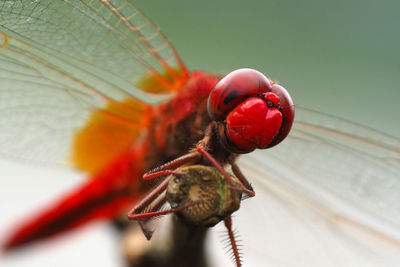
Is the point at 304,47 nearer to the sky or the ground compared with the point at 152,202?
nearer to the ground

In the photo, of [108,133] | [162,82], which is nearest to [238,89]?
[162,82]

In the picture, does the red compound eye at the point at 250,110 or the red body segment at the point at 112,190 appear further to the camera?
the red body segment at the point at 112,190

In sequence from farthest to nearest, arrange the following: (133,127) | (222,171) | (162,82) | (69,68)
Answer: (133,127), (162,82), (69,68), (222,171)

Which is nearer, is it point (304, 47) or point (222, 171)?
point (222, 171)

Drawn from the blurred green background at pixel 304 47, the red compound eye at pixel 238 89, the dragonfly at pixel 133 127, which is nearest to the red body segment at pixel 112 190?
the dragonfly at pixel 133 127

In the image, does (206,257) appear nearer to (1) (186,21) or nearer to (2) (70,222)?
(2) (70,222)

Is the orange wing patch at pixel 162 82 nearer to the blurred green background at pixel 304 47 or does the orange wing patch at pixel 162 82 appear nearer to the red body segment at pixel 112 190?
the red body segment at pixel 112 190

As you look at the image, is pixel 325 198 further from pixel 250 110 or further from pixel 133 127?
pixel 250 110
